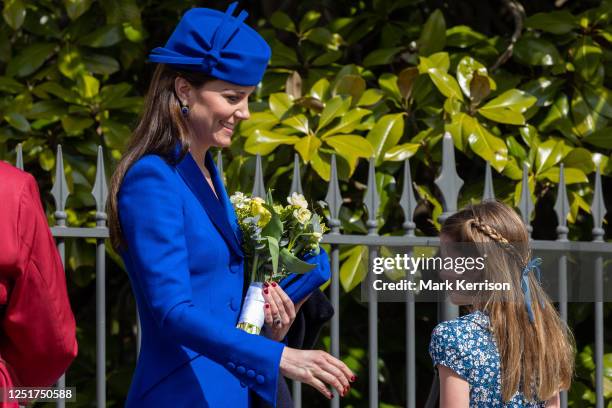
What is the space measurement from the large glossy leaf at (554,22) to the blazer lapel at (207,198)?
9.03 feet

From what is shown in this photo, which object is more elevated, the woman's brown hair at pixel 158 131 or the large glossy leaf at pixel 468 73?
the large glossy leaf at pixel 468 73

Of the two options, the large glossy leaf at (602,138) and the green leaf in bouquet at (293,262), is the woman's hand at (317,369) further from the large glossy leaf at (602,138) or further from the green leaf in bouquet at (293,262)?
the large glossy leaf at (602,138)

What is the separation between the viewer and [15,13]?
4676mm

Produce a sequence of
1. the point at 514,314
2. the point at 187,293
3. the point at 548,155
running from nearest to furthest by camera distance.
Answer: the point at 187,293 → the point at 514,314 → the point at 548,155

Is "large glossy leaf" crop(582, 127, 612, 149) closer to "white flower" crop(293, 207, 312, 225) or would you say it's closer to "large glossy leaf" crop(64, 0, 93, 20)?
"large glossy leaf" crop(64, 0, 93, 20)

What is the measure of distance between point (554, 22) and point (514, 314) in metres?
2.50

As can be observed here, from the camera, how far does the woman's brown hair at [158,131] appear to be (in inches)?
92.8

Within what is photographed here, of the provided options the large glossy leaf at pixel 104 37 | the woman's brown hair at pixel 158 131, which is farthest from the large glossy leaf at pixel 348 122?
the woman's brown hair at pixel 158 131

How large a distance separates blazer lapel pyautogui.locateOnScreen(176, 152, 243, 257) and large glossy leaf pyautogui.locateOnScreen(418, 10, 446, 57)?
253 cm

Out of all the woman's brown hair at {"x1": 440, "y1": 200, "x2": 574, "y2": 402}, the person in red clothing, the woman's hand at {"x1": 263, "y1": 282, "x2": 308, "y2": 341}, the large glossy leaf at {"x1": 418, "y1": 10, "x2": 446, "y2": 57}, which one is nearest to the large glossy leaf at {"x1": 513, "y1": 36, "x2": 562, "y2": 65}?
the large glossy leaf at {"x1": 418, "y1": 10, "x2": 446, "y2": 57}

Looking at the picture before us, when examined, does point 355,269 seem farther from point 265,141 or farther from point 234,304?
point 234,304

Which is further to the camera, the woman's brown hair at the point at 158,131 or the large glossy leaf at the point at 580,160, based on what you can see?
the large glossy leaf at the point at 580,160

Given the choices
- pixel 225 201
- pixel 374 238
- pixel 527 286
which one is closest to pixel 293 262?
pixel 225 201

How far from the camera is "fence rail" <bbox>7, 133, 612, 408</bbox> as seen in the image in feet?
12.0
